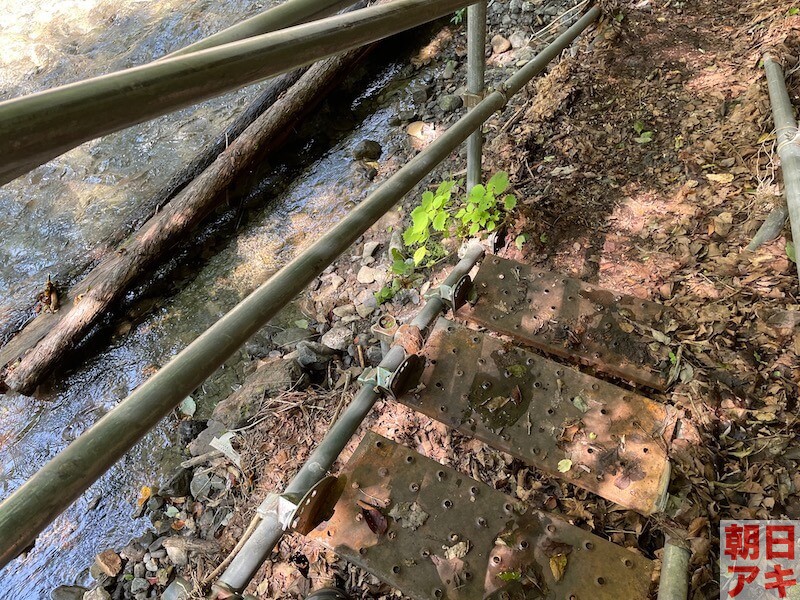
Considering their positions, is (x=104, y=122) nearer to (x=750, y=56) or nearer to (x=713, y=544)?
(x=713, y=544)

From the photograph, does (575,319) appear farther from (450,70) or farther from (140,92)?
(450,70)

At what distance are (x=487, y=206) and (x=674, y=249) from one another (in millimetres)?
923

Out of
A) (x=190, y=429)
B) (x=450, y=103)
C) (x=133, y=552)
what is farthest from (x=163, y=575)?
(x=450, y=103)

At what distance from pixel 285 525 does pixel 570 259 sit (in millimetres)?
1825

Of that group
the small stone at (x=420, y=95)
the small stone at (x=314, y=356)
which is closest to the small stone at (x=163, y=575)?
the small stone at (x=314, y=356)

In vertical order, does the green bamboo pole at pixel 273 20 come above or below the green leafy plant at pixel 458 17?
above

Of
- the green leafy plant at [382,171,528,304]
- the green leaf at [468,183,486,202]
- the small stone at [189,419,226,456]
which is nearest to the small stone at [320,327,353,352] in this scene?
the green leafy plant at [382,171,528,304]

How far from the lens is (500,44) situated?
4.59 metres

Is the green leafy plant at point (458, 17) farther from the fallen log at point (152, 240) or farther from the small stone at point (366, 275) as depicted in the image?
the small stone at point (366, 275)

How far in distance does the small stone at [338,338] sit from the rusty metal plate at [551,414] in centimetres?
102

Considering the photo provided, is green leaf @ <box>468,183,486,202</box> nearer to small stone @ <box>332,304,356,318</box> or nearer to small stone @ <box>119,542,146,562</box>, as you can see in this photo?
small stone @ <box>332,304,356,318</box>

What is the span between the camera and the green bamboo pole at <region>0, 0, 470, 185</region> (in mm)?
602

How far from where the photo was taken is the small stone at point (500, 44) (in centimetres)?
457

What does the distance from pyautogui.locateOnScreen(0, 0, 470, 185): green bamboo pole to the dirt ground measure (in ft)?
5.18
